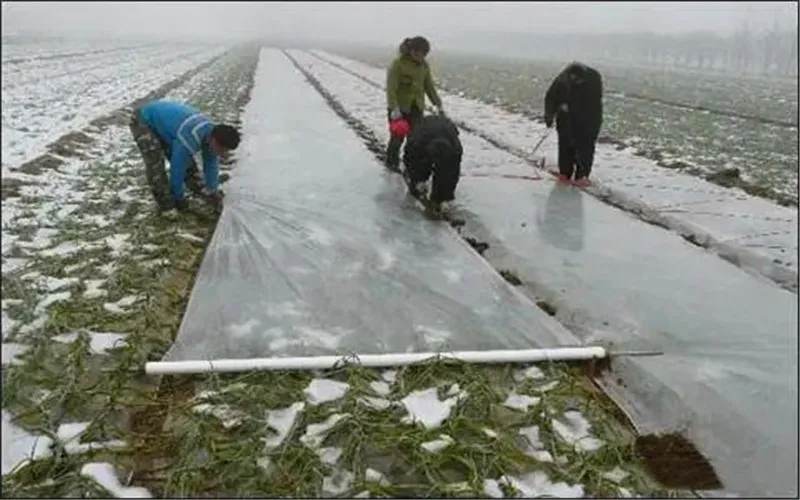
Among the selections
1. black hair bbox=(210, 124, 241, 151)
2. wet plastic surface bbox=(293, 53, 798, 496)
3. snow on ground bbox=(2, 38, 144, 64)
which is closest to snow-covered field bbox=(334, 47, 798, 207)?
wet plastic surface bbox=(293, 53, 798, 496)

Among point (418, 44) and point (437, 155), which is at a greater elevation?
point (418, 44)

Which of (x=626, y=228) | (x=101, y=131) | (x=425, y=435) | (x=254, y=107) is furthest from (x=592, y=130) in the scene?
(x=254, y=107)

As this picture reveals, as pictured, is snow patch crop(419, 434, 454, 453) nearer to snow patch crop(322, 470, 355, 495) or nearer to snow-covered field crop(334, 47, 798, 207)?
snow patch crop(322, 470, 355, 495)

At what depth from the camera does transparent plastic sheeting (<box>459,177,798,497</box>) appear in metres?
3.51

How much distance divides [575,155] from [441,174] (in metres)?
2.26

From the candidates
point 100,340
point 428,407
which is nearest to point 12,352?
point 100,340

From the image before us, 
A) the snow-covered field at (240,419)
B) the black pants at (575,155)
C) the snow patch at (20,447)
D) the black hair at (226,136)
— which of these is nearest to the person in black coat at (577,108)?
the black pants at (575,155)

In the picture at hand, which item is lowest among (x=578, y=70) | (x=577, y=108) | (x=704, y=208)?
(x=704, y=208)

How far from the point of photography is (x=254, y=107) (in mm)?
15344

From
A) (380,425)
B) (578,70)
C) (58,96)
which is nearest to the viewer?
(380,425)

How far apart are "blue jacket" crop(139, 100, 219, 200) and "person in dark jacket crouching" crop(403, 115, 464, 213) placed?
1807mm

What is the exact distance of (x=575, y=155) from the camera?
851 centimetres

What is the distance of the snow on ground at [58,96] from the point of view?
10.2 m

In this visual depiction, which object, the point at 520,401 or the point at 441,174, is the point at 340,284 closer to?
the point at 520,401
